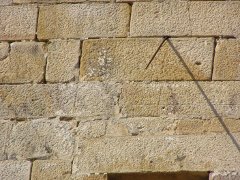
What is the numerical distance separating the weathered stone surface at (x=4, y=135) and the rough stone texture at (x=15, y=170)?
2.7 inches

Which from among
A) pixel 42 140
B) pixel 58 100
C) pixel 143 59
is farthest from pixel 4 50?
pixel 143 59

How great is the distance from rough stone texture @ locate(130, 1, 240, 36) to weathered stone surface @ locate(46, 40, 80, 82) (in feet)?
1.51

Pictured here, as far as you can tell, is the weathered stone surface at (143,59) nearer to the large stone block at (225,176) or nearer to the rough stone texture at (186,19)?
the rough stone texture at (186,19)

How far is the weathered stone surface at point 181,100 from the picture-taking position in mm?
5266

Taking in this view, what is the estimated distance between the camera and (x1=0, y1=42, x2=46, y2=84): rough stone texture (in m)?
5.62

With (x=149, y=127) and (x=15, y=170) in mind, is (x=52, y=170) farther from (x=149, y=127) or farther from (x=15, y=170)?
(x=149, y=127)

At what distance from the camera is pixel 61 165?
532 cm

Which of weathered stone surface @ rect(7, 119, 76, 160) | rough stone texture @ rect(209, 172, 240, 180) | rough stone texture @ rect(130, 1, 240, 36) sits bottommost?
rough stone texture @ rect(209, 172, 240, 180)

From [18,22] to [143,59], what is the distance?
1046mm

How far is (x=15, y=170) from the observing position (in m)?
5.36

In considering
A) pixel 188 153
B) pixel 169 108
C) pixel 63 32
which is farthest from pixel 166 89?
pixel 63 32

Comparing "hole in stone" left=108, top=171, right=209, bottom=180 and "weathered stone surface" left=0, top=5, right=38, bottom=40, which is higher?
"weathered stone surface" left=0, top=5, right=38, bottom=40

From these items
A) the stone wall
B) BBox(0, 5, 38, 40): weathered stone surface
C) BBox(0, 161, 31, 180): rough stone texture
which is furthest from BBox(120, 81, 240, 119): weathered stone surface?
BBox(0, 5, 38, 40): weathered stone surface

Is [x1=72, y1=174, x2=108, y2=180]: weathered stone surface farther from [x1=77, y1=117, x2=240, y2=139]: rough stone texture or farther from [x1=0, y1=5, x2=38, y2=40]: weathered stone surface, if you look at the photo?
[x1=0, y1=5, x2=38, y2=40]: weathered stone surface
